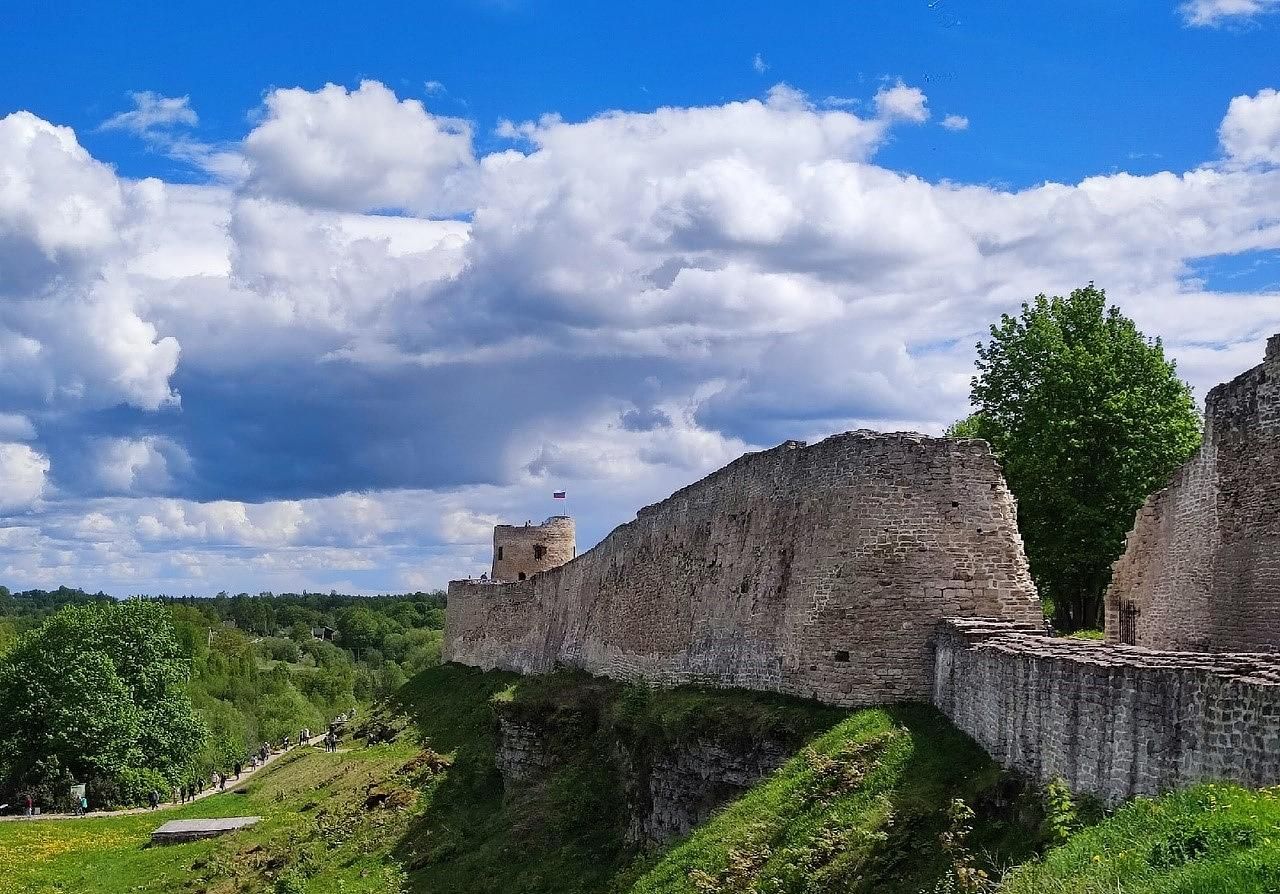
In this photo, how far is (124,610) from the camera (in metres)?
54.8

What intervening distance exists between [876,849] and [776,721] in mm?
5497

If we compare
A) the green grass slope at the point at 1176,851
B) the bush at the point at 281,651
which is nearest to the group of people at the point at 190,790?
the green grass slope at the point at 1176,851

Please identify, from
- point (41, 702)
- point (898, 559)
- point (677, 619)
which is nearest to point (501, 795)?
point (677, 619)

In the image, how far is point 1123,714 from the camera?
1098 cm

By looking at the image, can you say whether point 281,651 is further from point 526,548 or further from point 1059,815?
point 1059,815

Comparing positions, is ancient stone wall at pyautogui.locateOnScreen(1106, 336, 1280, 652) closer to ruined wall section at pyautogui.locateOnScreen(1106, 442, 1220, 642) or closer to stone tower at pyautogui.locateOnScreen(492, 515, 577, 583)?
ruined wall section at pyautogui.locateOnScreen(1106, 442, 1220, 642)

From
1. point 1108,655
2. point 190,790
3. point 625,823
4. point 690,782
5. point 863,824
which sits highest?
point 1108,655

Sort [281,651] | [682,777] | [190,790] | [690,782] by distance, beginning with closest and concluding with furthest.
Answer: [690,782], [682,777], [190,790], [281,651]

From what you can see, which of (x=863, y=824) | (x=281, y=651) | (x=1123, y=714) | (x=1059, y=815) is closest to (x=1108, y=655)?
(x=1123, y=714)

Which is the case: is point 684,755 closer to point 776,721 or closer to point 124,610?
point 776,721

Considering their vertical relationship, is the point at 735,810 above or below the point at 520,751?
above

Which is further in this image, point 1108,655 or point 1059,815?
point 1108,655

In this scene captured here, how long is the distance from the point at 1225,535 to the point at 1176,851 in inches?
407

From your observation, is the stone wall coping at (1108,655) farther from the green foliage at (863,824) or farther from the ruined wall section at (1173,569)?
the ruined wall section at (1173,569)
